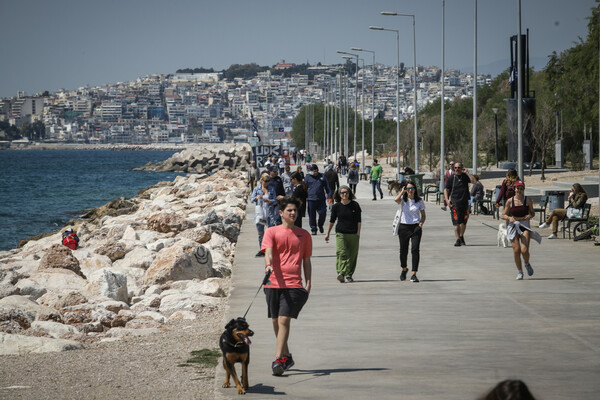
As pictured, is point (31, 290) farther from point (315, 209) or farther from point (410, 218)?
point (315, 209)

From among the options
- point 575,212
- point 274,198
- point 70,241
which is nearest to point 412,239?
point 274,198

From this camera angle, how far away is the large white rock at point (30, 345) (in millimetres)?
10320

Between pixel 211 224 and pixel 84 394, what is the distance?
17022 millimetres

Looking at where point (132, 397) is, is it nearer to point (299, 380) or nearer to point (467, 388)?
point (299, 380)

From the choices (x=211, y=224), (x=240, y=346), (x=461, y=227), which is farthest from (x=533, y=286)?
(x=211, y=224)

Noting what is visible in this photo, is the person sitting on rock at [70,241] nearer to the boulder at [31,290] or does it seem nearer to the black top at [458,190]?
the boulder at [31,290]

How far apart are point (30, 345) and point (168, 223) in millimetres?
16912

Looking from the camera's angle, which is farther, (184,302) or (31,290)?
(31,290)

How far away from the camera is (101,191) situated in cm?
8356

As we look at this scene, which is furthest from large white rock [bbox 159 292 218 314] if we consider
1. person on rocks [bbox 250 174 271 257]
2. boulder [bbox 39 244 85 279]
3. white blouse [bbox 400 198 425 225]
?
boulder [bbox 39 244 85 279]

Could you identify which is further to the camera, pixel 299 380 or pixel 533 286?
pixel 533 286

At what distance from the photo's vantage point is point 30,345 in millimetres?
10398

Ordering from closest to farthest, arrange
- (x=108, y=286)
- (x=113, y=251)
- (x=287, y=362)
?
1. (x=287, y=362)
2. (x=108, y=286)
3. (x=113, y=251)

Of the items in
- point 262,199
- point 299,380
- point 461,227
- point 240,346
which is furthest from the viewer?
point 461,227
